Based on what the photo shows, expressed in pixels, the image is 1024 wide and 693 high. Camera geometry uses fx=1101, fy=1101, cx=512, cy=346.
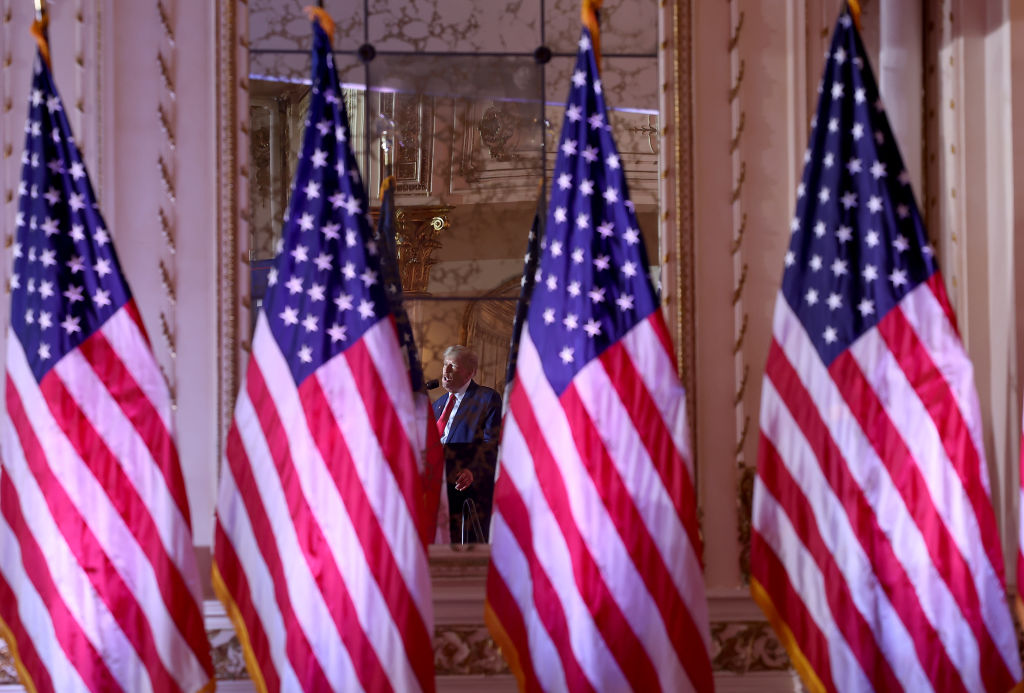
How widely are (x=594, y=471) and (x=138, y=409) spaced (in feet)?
4.71

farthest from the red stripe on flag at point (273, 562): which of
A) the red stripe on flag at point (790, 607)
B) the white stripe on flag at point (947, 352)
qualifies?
the white stripe on flag at point (947, 352)

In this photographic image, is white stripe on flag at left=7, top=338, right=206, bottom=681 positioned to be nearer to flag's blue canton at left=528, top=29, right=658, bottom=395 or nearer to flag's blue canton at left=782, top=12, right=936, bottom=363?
flag's blue canton at left=528, top=29, right=658, bottom=395

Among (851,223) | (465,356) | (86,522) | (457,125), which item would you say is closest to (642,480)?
(465,356)

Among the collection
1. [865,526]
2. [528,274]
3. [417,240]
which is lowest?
[865,526]

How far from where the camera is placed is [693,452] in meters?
3.93

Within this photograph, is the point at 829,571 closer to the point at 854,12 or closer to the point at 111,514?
the point at 854,12

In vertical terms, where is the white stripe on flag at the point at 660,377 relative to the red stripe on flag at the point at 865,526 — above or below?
above

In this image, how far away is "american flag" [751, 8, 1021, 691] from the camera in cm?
335

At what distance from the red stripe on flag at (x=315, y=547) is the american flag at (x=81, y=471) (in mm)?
325

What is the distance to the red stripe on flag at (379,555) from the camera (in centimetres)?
331

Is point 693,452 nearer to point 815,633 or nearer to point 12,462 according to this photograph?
point 815,633

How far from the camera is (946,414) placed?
11.1 ft

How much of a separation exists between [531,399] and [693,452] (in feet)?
2.46

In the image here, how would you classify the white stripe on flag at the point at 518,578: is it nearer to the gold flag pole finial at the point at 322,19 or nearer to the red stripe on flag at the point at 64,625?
the red stripe on flag at the point at 64,625
